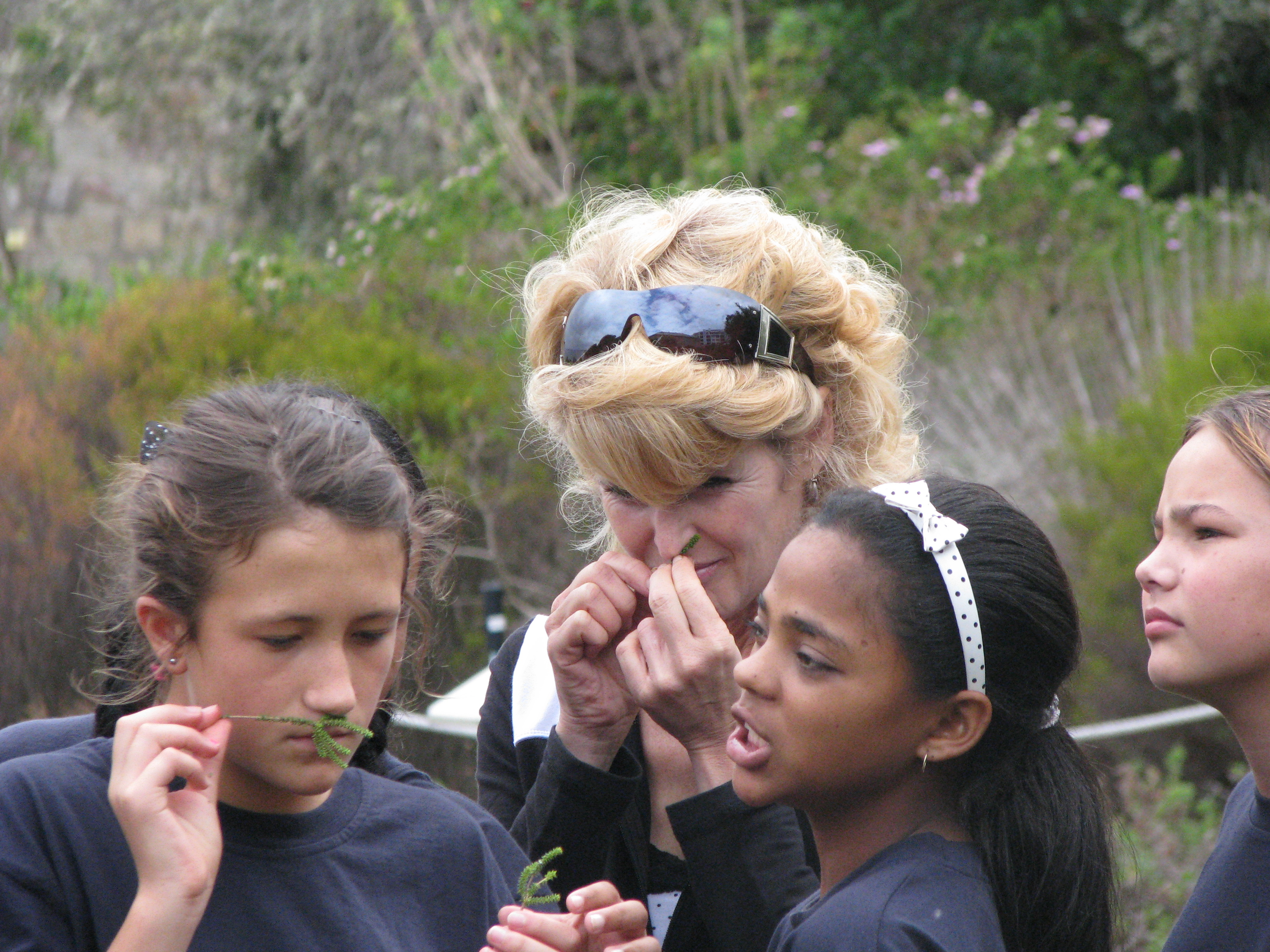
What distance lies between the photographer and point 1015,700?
1841 millimetres

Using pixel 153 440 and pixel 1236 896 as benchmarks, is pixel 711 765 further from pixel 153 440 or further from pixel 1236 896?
pixel 153 440

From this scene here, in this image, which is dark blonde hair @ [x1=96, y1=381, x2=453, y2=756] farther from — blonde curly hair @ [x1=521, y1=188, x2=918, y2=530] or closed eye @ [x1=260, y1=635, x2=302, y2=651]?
blonde curly hair @ [x1=521, y1=188, x2=918, y2=530]

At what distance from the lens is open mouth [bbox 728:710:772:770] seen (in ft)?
6.10

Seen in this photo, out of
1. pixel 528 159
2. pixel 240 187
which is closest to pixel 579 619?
pixel 528 159

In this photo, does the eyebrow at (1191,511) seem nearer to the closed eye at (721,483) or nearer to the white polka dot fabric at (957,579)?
the white polka dot fabric at (957,579)

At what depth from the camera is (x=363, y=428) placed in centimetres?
196

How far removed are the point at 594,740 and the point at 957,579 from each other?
0.69 metres

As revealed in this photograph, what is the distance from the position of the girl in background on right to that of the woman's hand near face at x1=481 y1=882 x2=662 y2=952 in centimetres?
75

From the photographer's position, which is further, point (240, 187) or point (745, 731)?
point (240, 187)

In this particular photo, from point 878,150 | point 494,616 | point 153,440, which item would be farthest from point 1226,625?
point 878,150

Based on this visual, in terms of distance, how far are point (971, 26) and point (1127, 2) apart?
1238 mm

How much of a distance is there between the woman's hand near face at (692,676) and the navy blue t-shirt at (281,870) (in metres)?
0.32

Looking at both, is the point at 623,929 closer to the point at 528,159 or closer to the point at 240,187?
the point at 528,159

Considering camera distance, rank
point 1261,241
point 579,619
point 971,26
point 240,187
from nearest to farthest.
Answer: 1. point 579,619
2. point 1261,241
3. point 240,187
4. point 971,26
